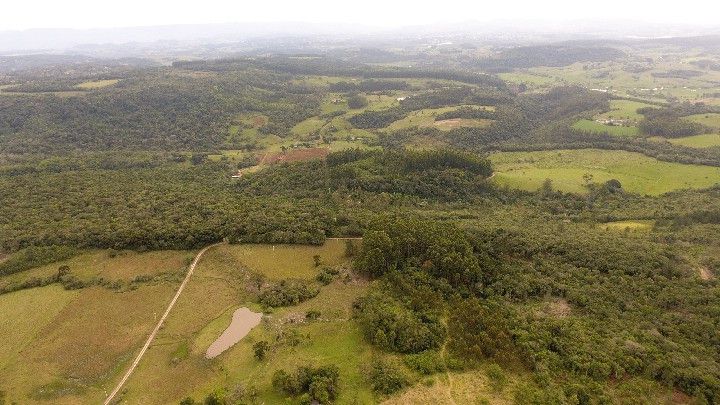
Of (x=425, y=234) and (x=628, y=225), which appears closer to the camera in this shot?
(x=425, y=234)

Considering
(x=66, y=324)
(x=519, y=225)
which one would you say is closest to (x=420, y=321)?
(x=519, y=225)

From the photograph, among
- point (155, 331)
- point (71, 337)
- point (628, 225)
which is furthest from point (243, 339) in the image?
point (628, 225)

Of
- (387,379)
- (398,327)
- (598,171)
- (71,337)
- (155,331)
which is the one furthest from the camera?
(598,171)

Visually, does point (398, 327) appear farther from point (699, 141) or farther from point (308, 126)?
point (699, 141)

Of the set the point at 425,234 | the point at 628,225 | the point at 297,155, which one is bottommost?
the point at 628,225

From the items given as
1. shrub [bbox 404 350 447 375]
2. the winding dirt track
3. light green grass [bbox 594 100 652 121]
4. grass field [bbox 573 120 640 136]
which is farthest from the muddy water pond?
light green grass [bbox 594 100 652 121]

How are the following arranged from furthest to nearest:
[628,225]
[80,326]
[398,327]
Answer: [628,225], [80,326], [398,327]
